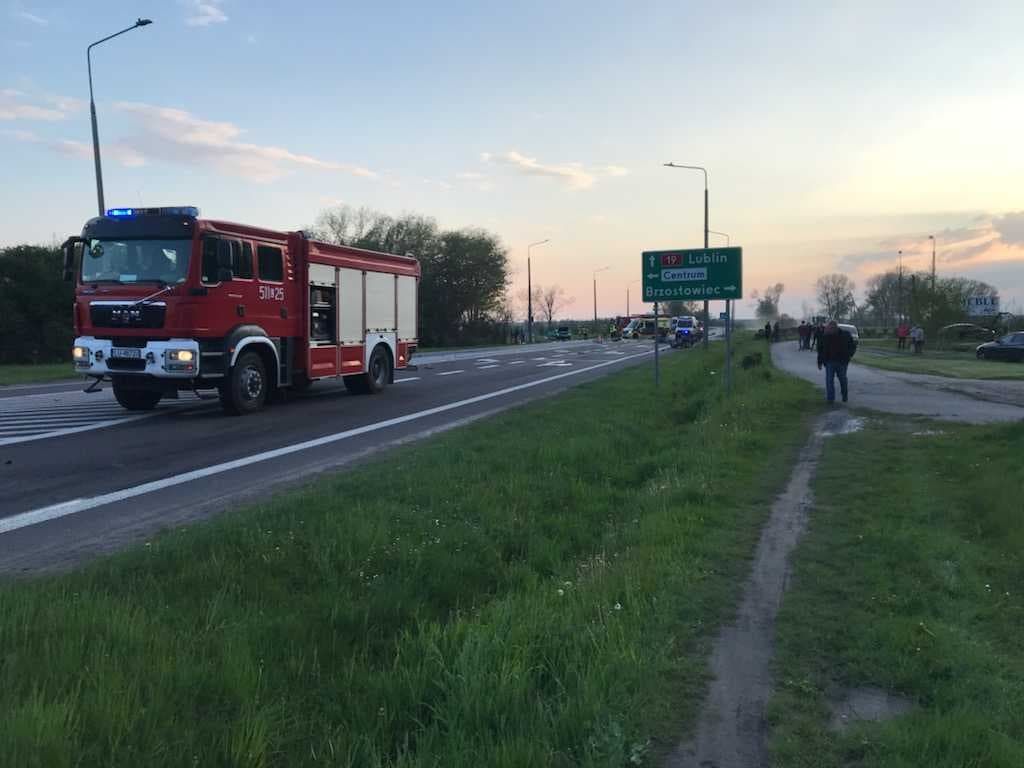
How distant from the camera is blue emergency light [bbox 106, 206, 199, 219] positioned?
1307 centimetres

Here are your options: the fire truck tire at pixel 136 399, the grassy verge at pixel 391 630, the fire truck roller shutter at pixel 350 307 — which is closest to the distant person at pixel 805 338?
the fire truck roller shutter at pixel 350 307

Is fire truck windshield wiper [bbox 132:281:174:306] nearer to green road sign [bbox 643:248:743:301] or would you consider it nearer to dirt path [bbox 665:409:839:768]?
dirt path [bbox 665:409:839:768]

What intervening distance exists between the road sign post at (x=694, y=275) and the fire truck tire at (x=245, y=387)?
9226mm

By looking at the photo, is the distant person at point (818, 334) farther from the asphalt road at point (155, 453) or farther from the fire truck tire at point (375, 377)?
the fire truck tire at point (375, 377)

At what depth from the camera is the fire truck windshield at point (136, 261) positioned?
12938mm

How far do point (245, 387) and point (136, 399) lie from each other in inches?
89.1

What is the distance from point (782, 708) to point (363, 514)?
3.78 metres

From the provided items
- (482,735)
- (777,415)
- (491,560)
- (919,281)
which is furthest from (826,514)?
(919,281)

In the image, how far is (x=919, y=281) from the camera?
199ft

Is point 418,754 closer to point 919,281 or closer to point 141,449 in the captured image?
point 141,449

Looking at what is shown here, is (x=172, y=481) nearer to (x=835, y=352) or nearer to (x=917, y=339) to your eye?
(x=835, y=352)

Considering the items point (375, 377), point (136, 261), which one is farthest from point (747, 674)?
point (375, 377)

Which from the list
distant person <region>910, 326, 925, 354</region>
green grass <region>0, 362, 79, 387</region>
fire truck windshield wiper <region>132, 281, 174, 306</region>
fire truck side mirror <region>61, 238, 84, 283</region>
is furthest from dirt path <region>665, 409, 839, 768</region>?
distant person <region>910, 326, 925, 354</region>

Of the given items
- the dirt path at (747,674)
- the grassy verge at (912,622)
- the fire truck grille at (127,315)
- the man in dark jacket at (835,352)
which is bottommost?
the dirt path at (747,674)
